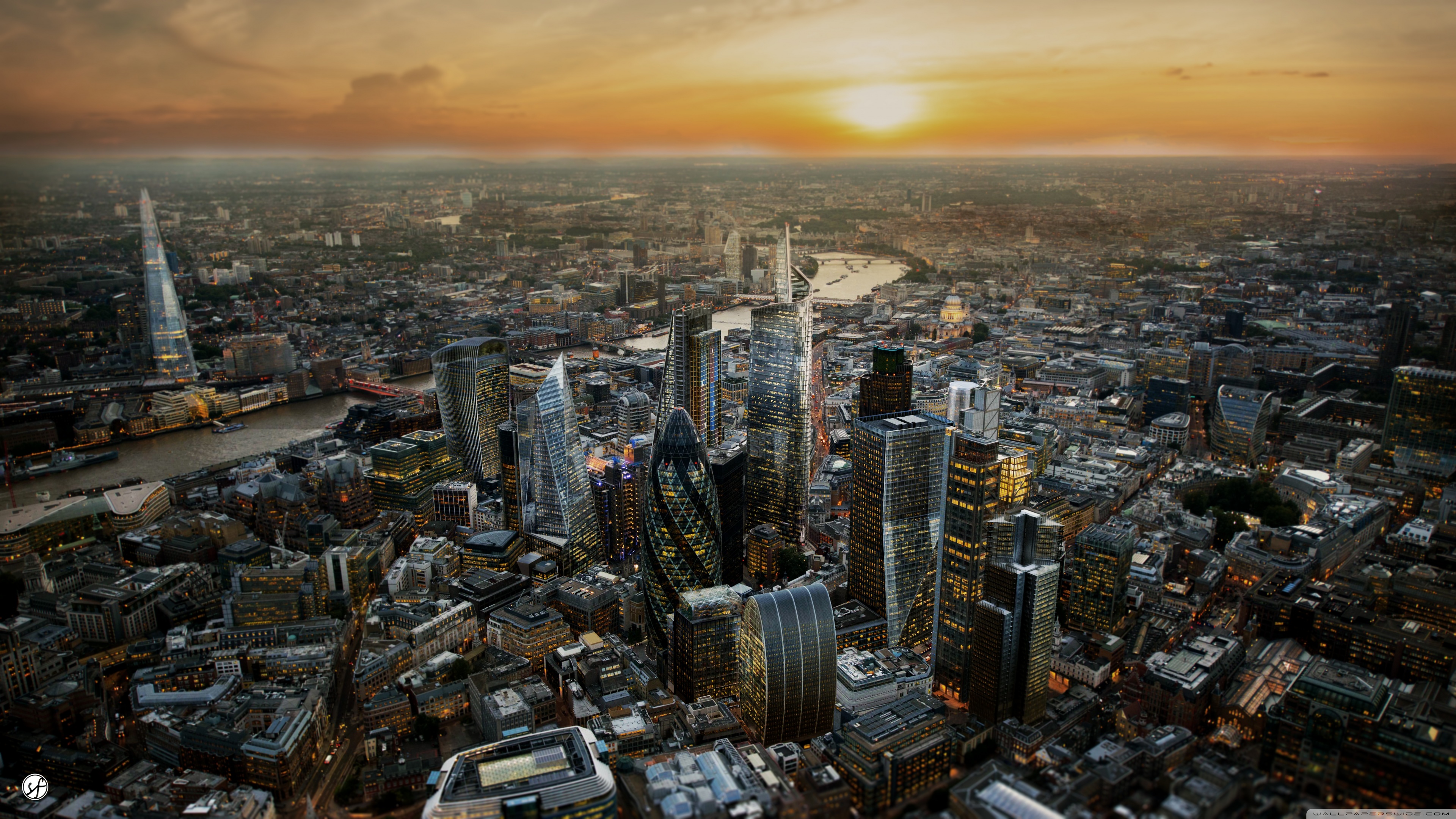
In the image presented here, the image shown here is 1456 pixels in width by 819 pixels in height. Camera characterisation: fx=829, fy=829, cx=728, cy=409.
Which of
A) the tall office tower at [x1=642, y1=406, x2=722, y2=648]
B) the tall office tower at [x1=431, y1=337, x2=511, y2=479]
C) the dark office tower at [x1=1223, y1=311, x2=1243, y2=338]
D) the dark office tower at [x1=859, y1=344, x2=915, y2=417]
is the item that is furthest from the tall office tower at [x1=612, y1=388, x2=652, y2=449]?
the dark office tower at [x1=1223, y1=311, x2=1243, y2=338]

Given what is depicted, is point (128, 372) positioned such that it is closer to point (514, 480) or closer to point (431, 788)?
point (514, 480)

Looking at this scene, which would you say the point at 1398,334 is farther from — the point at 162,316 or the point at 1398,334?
the point at 162,316

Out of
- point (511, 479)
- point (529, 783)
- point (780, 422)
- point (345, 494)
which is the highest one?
point (780, 422)

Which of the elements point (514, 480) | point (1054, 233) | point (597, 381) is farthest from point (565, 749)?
point (1054, 233)

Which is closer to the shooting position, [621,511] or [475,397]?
[621,511]

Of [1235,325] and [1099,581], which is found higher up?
[1235,325]

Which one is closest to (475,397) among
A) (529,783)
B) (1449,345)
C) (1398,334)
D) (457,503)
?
(457,503)

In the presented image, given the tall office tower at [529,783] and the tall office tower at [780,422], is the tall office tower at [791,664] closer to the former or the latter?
the tall office tower at [529,783]
